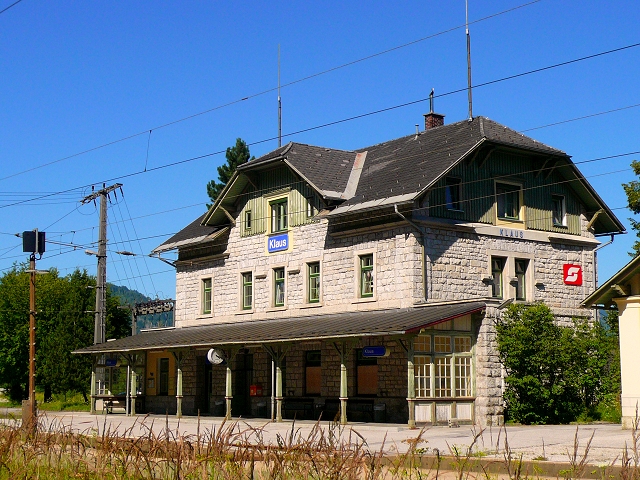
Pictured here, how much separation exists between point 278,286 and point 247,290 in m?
1.92

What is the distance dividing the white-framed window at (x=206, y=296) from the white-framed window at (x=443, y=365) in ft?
41.0

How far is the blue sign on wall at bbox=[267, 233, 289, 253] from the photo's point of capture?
105 feet

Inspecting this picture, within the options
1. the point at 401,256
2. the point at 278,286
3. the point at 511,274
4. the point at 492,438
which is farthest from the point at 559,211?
the point at 492,438

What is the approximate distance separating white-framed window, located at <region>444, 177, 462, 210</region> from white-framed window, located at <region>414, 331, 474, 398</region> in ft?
13.7

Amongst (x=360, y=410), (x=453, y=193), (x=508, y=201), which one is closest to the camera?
(x=360, y=410)

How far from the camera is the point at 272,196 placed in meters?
32.4

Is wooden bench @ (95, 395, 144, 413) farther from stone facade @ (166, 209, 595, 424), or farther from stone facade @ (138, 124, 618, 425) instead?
stone facade @ (166, 209, 595, 424)

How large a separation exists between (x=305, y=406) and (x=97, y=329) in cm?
1265

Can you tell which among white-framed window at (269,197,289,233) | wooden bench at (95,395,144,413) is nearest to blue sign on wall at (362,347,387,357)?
white-framed window at (269,197,289,233)

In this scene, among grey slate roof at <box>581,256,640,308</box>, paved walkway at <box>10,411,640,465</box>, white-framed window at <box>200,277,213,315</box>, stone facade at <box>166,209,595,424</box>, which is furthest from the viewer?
white-framed window at <box>200,277,213,315</box>

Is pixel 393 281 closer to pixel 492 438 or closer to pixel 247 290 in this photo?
pixel 247 290

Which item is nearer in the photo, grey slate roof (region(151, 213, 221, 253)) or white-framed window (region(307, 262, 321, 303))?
white-framed window (region(307, 262, 321, 303))

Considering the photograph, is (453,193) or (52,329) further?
(52,329)

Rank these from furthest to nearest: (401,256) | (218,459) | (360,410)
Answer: (360,410), (401,256), (218,459)
